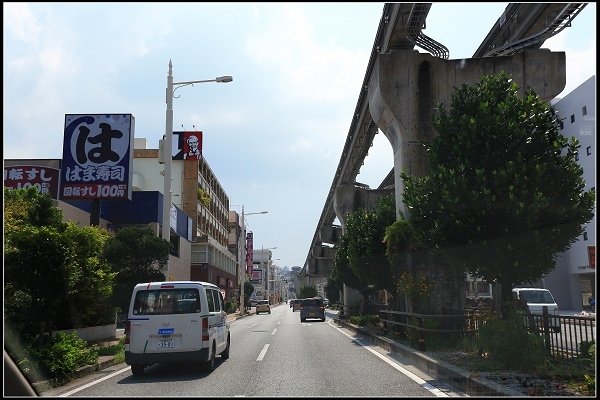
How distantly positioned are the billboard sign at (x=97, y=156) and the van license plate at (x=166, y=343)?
→ 49.6 ft

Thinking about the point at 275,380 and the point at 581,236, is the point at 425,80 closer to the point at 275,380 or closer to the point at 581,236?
the point at 275,380

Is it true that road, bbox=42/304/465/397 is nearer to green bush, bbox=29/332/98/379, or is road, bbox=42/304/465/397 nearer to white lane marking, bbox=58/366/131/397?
white lane marking, bbox=58/366/131/397

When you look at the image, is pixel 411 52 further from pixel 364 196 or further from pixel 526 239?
pixel 364 196

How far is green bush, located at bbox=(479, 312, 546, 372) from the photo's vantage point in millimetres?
10221

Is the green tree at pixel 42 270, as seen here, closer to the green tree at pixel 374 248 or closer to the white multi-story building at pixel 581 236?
the green tree at pixel 374 248

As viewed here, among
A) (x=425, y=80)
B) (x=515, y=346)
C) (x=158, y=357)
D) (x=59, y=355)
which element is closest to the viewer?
(x=515, y=346)

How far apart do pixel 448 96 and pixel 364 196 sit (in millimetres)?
24907

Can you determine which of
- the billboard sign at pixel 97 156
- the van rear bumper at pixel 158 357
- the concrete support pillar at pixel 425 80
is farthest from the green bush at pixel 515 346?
the billboard sign at pixel 97 156

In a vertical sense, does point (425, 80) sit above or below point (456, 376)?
above

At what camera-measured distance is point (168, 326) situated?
39.6ft

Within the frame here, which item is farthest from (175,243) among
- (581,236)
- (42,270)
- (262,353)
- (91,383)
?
(91,383)

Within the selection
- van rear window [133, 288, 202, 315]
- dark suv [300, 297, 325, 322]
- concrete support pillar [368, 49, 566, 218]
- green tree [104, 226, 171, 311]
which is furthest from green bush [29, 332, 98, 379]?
dark suv [300, 297, 325, 322]

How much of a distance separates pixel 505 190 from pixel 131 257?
647 inches

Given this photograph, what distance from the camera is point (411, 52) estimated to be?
813 inches
